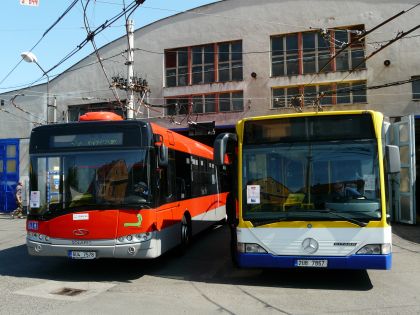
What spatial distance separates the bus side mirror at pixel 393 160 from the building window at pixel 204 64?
23.1 m

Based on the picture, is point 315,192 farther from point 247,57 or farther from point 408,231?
point 247,57

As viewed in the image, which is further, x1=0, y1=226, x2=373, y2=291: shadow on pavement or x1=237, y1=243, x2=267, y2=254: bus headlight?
x1=0, y1=226, x2=373, y2=291: shadow on pavement

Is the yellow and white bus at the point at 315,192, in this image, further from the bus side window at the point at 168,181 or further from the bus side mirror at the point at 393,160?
the bus side window at the point at 168,181

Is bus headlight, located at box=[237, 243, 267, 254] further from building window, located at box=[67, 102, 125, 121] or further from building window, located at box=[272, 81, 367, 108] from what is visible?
building window, located at box=[67, 102, 125, 121]

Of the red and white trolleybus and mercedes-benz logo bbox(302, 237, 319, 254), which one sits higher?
the red and white trolleybus

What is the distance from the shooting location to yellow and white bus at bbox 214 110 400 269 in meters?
6.95

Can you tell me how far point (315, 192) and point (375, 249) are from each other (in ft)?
4.03

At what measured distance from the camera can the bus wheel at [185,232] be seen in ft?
33.9

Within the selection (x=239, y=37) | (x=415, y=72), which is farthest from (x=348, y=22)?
(x=239, y=37)

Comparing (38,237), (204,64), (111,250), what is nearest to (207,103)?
(204,64)

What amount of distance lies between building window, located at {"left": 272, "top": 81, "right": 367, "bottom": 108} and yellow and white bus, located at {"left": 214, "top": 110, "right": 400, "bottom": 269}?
61.9ft

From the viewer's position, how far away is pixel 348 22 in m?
27.1

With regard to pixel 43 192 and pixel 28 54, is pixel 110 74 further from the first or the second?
pixel 43 192

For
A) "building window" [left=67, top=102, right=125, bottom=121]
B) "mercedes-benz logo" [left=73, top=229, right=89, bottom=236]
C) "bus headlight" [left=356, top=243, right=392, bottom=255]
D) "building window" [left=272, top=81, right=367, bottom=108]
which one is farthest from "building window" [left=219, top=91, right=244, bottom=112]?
"bus headlight" [left=356, top=243, right=392, bottom=255]
